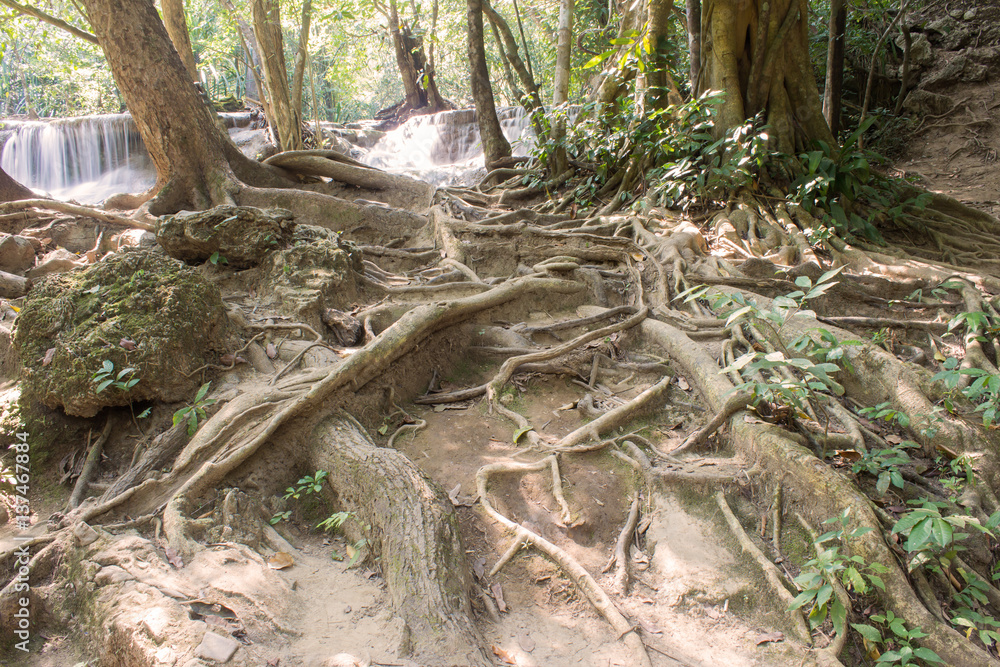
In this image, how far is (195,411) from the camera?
2.87m

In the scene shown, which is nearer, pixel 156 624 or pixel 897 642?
pixel 156 624

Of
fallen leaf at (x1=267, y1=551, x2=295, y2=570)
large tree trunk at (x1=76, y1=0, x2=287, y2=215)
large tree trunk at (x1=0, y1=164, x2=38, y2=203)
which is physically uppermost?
large tree trunk at (x1=76, y1=0, x2=287, y2=215)

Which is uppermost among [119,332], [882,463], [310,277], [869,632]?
[310,277]

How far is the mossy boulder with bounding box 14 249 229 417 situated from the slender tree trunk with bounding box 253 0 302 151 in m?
6.54

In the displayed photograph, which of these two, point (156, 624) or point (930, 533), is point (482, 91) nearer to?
point (930, 533)

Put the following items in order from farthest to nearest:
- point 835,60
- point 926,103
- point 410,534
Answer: point 926,103
point 835,60
point 410,534

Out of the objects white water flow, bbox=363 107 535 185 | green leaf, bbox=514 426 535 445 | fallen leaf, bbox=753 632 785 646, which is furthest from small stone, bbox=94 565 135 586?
white water flow, bbox=363 107 535 185

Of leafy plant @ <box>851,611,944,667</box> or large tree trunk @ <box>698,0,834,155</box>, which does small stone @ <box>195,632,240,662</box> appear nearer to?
leafy plant @ <box>851,611,944,667</box>

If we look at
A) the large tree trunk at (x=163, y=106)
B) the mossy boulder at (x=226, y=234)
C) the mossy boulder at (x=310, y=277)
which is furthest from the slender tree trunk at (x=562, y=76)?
the mossy boulder at (x=226, y=234)

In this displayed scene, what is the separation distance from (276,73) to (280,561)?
8.89m

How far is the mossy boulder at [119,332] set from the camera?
2838 mm

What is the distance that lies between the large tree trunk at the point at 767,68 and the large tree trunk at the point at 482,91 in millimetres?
3372

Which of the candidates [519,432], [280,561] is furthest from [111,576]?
[519,432]

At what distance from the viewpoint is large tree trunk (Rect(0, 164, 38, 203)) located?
6.01 meters
